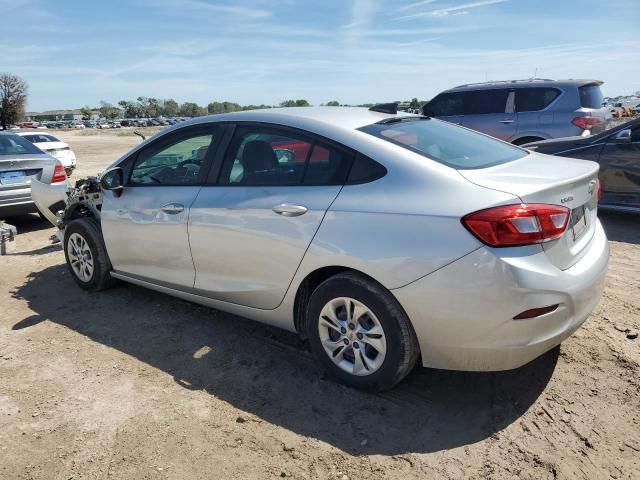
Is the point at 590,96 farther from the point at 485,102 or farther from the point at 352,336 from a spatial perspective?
the point at 352,336

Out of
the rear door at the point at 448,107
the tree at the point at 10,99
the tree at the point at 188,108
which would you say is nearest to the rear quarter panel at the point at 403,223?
the rear door at the point at 448,107

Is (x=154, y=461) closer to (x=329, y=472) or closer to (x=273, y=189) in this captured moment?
(x=329, y=472)

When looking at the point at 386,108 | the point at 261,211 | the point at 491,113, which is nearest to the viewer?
the point at 261,211

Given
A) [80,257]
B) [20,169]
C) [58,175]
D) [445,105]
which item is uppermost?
[445,105]

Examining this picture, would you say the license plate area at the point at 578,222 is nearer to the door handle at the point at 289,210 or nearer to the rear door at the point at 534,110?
the door handle at the point at 289,210

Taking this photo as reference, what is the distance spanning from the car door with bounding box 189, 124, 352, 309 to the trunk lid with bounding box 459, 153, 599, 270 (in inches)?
34.5

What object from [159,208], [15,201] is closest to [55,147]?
[15,201]

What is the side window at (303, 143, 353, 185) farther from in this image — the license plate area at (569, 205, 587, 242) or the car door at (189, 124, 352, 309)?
the license plate area at (569, 205, 587, 242)

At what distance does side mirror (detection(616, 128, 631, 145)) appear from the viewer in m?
6.52

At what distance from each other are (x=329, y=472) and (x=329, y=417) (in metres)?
0.41

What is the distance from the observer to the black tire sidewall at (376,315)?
2768 mm

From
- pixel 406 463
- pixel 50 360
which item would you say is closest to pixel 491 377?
pixel 406 463

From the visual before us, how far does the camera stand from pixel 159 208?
3.93 metres

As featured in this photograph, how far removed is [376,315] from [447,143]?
1.24 meters
